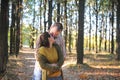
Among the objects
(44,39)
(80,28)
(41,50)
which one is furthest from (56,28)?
(80,28)

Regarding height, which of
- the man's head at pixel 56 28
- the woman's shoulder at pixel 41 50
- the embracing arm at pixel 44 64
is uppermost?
the man's head at pixel 56 28

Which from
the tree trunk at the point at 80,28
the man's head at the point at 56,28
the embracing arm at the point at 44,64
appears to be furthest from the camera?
the tree trunk at the point at 80,28

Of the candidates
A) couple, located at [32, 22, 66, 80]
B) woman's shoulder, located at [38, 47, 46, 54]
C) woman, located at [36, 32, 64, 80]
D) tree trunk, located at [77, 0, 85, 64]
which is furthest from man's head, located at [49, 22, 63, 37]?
tree trunk, located at [77, 0, 85, 64]

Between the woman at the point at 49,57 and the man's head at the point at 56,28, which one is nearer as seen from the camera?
the woman at the point at 49,57

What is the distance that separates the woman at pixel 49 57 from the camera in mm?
6498

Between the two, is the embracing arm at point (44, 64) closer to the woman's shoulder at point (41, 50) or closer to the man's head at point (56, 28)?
the woman's shoulder at point (41, 50)

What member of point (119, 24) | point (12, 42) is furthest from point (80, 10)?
point (12, 42)

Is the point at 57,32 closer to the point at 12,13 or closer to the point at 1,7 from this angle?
the point at 1,7

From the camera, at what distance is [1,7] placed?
51.7ft

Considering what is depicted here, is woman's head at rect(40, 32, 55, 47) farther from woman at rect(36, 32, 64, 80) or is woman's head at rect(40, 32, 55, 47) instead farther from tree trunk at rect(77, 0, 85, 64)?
tree trunk at rect(77, 0, 85, 64)

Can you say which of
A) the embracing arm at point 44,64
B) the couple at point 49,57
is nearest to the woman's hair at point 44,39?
the couple at point 49,57

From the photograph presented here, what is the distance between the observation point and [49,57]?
655 cm

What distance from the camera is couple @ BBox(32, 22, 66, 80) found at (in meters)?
6.50

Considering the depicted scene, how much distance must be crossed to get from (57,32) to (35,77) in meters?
0.98
